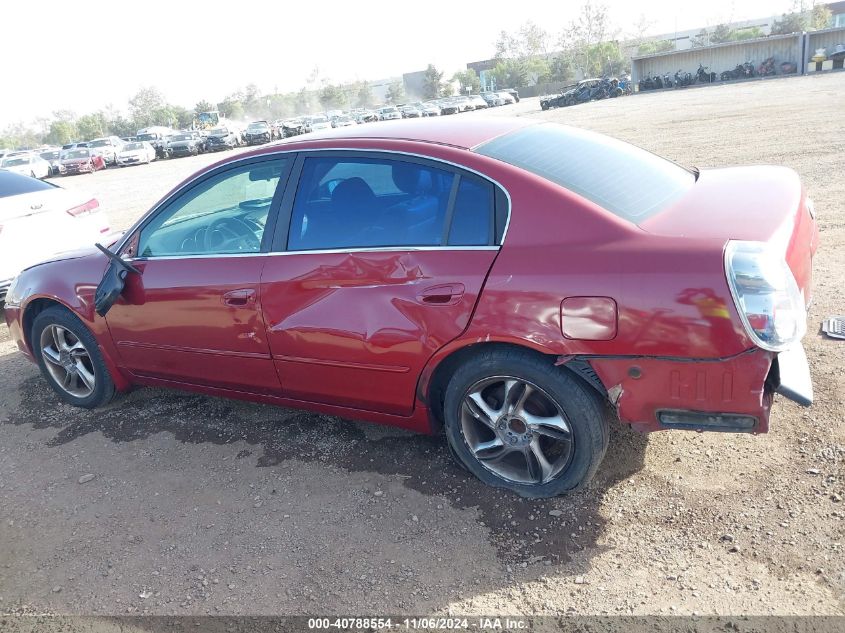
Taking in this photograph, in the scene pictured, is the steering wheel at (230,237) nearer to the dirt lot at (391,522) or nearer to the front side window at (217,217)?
the front side window at (217,217)

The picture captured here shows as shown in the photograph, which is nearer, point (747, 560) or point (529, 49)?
point (747, 560)

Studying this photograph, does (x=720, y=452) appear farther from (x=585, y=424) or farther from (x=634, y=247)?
(x=634, y=247)

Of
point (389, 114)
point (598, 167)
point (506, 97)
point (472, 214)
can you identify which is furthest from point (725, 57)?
point (472, 214)

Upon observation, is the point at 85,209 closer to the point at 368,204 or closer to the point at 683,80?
the point at 368,204

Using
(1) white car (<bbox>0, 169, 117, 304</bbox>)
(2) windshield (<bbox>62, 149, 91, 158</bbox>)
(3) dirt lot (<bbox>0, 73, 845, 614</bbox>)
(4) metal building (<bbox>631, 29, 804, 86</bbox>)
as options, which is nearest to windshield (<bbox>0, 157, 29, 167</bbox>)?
(2) windshield (<bbox>62, 149, 91, 158</bbox>)

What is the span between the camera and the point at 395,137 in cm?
337

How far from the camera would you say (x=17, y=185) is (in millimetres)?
7125

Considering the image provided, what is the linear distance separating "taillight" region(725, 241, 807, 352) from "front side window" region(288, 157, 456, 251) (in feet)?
4.01

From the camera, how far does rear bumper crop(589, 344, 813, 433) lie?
8.33 feet

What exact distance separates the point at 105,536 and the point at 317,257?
168 cm

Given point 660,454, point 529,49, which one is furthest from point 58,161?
Result: point 529,49

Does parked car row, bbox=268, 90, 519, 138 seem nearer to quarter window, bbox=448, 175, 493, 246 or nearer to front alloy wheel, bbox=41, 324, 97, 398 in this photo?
front alloy wheel, bbox=41, 324, 97, 398

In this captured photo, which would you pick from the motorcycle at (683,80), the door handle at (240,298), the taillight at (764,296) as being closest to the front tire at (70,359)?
the door handle at (240,298)

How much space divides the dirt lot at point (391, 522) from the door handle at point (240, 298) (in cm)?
88
